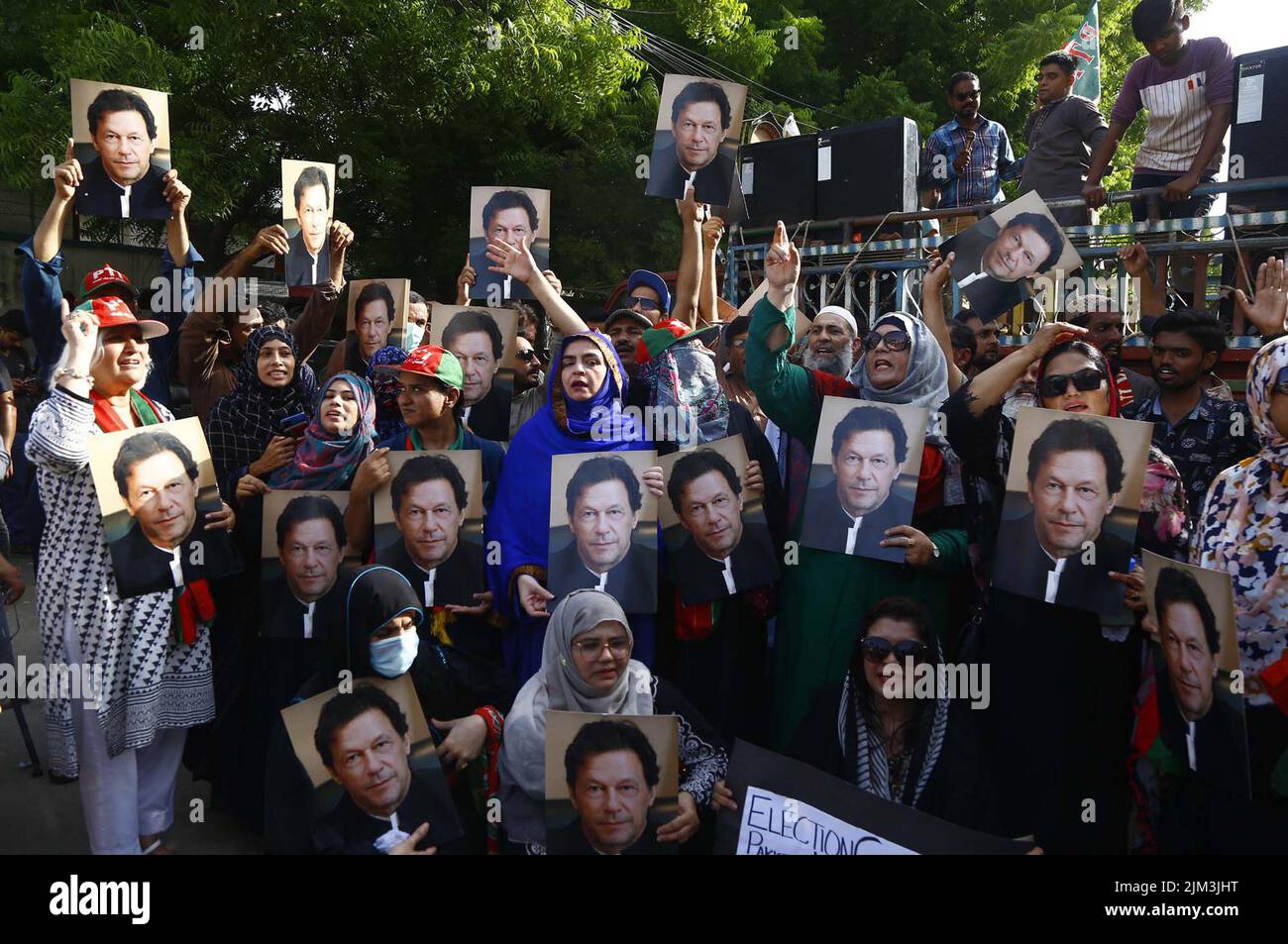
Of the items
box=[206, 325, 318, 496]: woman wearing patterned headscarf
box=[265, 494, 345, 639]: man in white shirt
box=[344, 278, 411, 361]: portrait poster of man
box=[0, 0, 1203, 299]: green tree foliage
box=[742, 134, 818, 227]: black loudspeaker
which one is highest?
box=[0, 0, 1203, 299]: green tree foliage

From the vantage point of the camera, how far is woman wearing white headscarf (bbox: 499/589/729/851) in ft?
9.70

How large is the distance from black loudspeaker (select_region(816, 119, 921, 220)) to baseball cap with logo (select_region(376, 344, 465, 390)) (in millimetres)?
4524

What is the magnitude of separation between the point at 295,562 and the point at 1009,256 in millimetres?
2476

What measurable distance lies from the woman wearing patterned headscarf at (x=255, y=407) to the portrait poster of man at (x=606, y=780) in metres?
1.75

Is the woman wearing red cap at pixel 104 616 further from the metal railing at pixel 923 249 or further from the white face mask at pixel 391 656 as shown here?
the metal railing at pixel 923 249

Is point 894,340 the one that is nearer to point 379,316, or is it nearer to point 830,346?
point 830,346

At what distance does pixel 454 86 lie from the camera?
379 inches

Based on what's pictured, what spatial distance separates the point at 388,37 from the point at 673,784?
26.4ft

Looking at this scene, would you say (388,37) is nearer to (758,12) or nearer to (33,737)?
(33,737)

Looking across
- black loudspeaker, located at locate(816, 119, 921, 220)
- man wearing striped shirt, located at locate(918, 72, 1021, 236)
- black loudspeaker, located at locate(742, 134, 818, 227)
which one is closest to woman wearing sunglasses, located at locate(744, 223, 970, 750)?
black loudspeaker, located at locate(816, 119, 921, 220)

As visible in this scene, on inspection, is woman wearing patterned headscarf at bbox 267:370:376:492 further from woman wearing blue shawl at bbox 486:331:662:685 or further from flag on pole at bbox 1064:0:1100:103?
flag on pole at bbox 1064:0:1100:103

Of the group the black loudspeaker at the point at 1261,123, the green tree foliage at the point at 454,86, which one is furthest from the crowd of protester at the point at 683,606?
the green tree foliage at the point at 454,86

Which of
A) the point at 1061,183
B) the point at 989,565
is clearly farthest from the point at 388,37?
the point at 989,565

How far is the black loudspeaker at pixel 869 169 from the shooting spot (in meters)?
7.35
